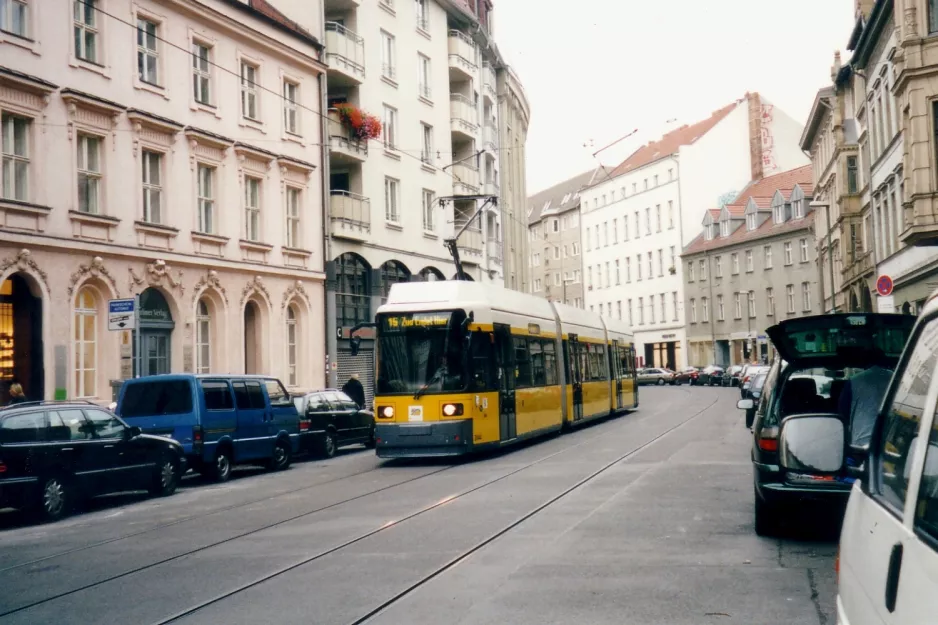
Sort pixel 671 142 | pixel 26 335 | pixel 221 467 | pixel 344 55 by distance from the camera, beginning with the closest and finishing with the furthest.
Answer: pixel 221 467
pixel 26 335
pixel 344 55
pixel 671 142

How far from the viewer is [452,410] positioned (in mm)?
20141

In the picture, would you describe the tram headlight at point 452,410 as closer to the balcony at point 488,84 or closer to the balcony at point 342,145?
the balcony at point 342,145

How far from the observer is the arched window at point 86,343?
24.7 metres

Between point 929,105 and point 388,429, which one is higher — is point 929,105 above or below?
above

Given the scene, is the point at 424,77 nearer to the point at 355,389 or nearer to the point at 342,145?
the point at 342,145

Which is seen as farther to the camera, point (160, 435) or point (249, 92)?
point (249, 92)

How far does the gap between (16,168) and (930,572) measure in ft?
76.1

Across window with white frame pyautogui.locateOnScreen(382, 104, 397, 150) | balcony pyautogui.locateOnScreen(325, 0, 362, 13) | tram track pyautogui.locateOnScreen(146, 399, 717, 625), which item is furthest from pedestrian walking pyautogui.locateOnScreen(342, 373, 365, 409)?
balcony pyautogui.locateOnScreen(325, 0, 362, 13)

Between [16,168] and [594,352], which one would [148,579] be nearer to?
[16,168]

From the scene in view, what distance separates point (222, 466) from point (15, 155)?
8.17 metres

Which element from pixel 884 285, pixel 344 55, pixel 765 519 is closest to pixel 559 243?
pixel 344 55

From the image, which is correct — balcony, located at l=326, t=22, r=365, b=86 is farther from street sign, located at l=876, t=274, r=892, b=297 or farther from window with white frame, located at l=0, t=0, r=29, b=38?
street sign, located at l=876, t=274, r=892, b=297

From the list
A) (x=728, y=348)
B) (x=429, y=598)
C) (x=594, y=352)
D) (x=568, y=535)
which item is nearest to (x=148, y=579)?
(x=429, y=598)

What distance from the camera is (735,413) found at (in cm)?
3612
